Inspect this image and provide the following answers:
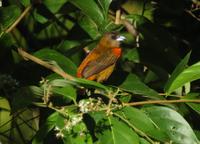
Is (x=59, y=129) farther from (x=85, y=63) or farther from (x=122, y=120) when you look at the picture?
(x=85, y=63)

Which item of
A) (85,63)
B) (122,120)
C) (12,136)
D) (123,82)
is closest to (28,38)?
(85,63)

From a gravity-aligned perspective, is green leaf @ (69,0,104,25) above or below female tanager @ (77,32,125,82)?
above

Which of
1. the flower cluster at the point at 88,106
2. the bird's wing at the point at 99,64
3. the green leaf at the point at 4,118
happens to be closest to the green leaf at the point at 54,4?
the bird's wing at the point at 99,64

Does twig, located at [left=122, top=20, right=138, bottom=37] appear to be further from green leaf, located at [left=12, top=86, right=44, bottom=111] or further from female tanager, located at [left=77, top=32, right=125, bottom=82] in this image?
green leaf, located at [left=12, top=86, right=44, bottom=111]

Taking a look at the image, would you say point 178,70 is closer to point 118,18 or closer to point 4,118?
point 118,18

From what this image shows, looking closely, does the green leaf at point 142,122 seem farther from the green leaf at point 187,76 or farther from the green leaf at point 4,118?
the green leaf at point 4,118

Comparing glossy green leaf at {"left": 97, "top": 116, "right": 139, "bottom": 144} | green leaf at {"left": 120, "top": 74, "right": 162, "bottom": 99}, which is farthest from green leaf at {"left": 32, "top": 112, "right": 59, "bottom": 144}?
green leaf at {"left": 120, "top": 74, "right": 162, "bottom": 99}
